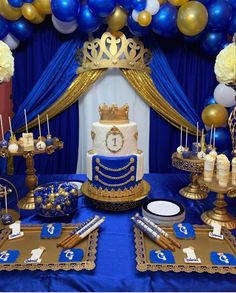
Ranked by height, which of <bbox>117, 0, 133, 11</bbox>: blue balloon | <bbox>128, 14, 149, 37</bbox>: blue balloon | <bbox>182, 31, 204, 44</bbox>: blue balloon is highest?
<bbox>117, 0, 133, 11</bbox>: blue balloon

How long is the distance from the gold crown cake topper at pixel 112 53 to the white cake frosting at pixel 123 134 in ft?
3.15

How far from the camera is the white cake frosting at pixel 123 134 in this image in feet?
4.87

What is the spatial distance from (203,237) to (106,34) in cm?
174

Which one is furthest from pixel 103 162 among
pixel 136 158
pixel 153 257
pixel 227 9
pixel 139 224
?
pixel 227 9

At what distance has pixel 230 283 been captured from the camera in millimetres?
987

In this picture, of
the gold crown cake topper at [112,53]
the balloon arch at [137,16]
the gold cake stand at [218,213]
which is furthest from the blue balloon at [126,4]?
the gold cake stand at [218,213]

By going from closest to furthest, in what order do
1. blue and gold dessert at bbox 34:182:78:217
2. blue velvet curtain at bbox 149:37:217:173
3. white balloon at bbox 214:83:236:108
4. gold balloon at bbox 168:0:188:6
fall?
blue and gold dessert at bbox 34:182:78:217 < gold balloon at bbox 168:0:188:6 < white balloon at bbox 214:83:236:108 < blue velvet curtain at bbox 149:37:217:173

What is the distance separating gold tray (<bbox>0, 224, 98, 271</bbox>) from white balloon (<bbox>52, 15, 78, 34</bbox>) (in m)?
1.59

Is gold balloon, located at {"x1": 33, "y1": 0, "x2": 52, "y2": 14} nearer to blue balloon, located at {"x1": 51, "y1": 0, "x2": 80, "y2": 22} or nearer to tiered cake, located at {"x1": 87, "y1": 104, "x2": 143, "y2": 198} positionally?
blue balloon, located at {"x1": 51, "y1": 0, "x2": 80, "y2": 22}

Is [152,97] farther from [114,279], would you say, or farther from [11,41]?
[114,279]

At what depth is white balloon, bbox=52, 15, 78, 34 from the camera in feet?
7.09

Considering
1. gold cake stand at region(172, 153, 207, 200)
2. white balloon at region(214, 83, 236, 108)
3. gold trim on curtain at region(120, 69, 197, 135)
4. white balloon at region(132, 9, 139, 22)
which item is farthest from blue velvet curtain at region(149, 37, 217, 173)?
gold cake stand at region(172, 153, 207, 200)

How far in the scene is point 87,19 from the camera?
2031 mm

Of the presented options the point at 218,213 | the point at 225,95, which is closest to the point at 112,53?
the point at 225,95
